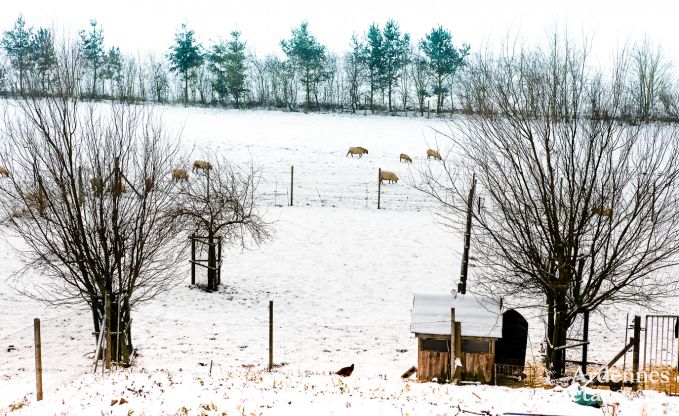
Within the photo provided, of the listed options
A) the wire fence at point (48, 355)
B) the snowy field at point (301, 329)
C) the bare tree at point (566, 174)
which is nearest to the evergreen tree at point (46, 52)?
the wire fence at point (48, 355)

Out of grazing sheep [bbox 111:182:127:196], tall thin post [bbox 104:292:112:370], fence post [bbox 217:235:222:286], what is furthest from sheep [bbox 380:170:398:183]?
tall thin post [bbox 104:292:112:370]

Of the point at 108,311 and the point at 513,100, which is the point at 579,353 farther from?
the point at 108,311

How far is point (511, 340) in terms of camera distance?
14.9 meters

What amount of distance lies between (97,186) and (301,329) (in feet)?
23.2

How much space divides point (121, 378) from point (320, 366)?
477cm

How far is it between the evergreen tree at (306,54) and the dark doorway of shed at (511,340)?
185 feet

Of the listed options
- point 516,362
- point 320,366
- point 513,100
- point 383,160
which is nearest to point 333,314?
point 320,366

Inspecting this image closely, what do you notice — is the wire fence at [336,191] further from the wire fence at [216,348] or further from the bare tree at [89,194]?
the bare tree at [89,194]

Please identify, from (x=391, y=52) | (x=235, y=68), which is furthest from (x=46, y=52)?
(x=391, y=52)

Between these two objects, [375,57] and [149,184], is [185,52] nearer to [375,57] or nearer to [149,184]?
[375,57]

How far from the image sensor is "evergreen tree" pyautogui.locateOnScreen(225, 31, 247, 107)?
210 feet

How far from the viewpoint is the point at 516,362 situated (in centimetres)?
1471

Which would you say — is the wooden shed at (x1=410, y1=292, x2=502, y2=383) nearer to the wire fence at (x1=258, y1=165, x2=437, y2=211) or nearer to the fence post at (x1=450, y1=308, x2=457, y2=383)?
the fence post at (x1=450, y1=308, x2=457, y2=383)

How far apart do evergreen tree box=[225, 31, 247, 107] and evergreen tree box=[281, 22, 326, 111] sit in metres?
6.84
